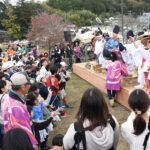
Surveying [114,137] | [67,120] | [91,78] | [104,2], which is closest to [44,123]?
[114,137]

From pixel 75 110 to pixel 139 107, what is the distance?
207 inches

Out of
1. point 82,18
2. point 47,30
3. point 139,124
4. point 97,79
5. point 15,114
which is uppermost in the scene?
point 82,18

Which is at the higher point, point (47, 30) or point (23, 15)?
point (23, 15)

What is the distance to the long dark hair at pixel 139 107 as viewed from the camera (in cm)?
269

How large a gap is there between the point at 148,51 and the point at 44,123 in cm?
376

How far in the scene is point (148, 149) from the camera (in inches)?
107

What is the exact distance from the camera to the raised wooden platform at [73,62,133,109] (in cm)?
768

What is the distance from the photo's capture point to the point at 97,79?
33.0 ft

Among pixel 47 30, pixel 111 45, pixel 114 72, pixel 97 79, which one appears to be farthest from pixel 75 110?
pixel 47 30

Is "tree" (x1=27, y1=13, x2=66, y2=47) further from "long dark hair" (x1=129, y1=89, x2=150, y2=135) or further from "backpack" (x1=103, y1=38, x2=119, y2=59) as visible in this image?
"long dark hair" (x1=129, y1=89, x2=150, y2=135)

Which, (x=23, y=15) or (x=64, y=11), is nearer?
(x=23, y=15)

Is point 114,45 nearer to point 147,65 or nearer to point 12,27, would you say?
point 147,65

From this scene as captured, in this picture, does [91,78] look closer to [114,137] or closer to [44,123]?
[44,123]

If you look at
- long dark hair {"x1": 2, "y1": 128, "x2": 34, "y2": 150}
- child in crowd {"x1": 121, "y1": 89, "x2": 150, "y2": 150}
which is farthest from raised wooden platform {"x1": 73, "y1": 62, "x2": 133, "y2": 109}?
long dark hair {"x1": 2, "y1": 128, "x2": 34, "y2": 150}
